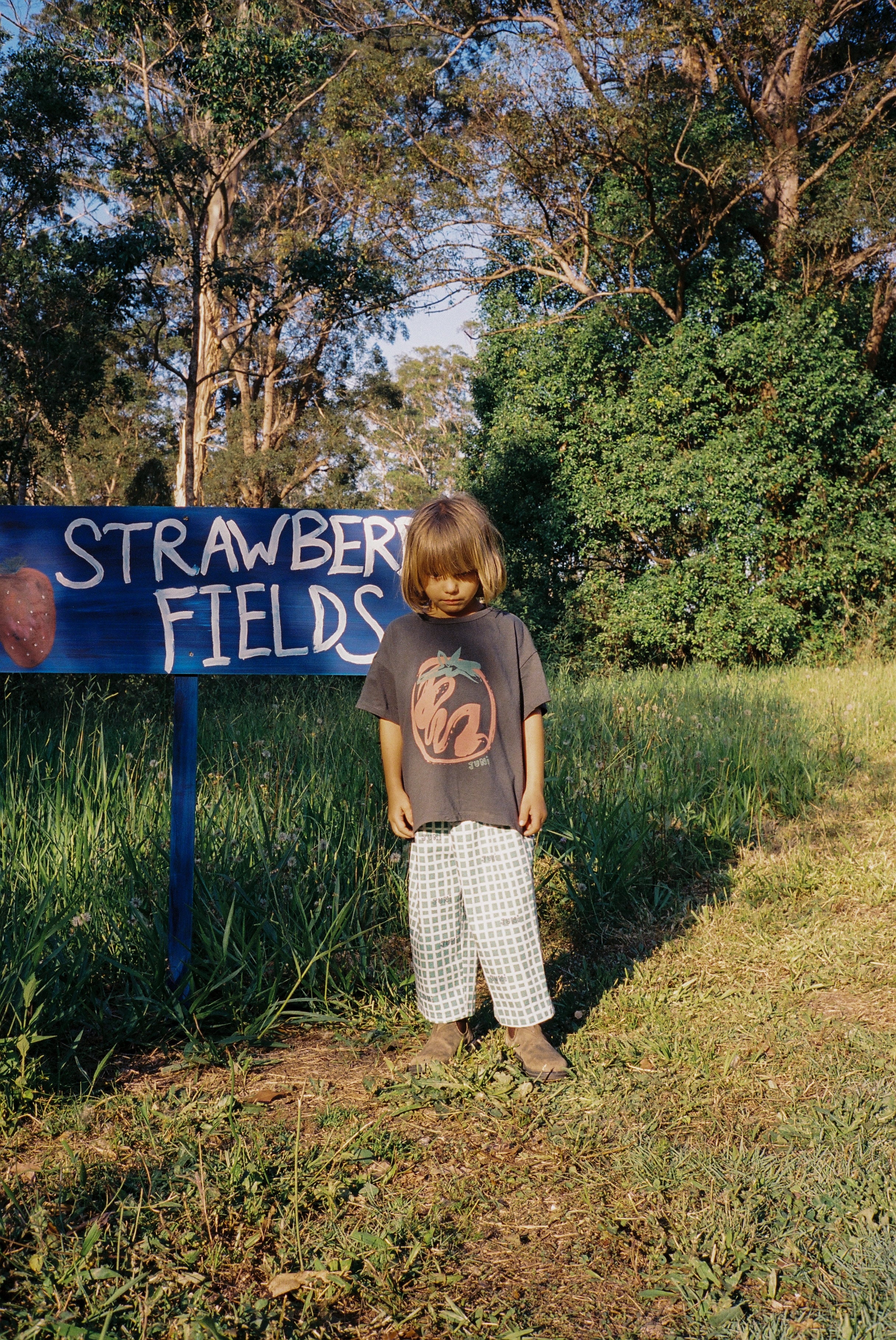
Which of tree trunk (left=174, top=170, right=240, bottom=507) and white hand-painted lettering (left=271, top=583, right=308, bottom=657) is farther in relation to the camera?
tree trunk (left=174, top=170, right=240, bottom=507)

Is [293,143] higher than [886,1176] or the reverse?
higher

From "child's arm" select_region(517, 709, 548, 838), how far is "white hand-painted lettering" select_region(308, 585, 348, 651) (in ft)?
1.89

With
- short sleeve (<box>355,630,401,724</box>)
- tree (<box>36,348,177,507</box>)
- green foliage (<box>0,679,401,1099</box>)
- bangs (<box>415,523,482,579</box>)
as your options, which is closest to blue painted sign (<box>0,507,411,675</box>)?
short sleeve (<box>355,630,401,724</box>)

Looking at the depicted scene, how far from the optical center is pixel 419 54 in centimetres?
1580

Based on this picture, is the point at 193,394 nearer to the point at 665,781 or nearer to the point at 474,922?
the point at 665,781

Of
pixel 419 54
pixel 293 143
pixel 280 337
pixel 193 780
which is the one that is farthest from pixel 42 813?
pixel 280 337

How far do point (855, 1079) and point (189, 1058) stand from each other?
1.72 meters

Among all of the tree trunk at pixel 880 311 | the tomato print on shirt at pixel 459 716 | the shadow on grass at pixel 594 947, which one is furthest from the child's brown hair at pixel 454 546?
the tree trunk at pixel 880 311

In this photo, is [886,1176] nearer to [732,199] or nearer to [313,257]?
[732,199]

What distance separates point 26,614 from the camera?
299 centimetres

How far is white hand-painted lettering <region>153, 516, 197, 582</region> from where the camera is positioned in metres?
2.98

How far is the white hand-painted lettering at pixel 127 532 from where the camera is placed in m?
2.98

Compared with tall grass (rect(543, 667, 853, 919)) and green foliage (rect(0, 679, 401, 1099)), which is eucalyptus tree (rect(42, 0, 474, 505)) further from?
green foliage (rect(0, 679, 401, 1099))

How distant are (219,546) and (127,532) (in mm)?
271
